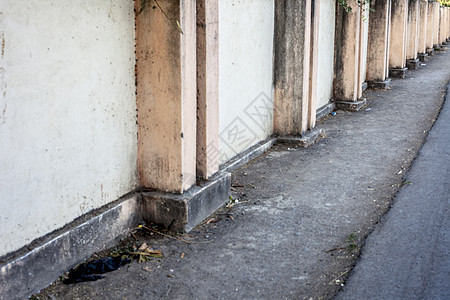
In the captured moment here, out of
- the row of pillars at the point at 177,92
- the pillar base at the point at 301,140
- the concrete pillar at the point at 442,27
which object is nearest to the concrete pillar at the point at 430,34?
the concrete pillar at the point at 442,27

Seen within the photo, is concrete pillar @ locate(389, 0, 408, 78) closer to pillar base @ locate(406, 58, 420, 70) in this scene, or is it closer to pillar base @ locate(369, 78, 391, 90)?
pillar base @ locate(406, 58, 420, 70)

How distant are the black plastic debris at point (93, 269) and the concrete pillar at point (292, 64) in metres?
4.05

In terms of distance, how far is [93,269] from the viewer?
373 cm

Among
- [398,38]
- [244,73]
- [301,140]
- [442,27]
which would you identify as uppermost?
[442,27]

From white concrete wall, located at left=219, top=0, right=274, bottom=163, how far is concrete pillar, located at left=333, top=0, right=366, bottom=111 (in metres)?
3.30

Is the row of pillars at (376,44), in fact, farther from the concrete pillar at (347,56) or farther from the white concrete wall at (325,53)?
the white concrete wall at (325,53)

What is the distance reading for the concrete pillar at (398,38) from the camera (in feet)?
49.4

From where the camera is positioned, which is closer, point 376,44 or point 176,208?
point 176,208

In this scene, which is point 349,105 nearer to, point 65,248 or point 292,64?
point 292,64

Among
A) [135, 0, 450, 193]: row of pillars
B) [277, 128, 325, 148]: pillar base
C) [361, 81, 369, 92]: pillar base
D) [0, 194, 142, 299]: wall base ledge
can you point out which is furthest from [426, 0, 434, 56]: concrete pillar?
[0, 194, 142, 299]: wall base ledge

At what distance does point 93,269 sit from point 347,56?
7.63m

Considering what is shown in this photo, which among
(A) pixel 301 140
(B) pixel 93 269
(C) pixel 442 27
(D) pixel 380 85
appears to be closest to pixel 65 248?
(B) pixel 93 269

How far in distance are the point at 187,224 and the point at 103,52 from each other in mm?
1547

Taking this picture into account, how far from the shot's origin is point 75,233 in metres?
Answer: 3.71
